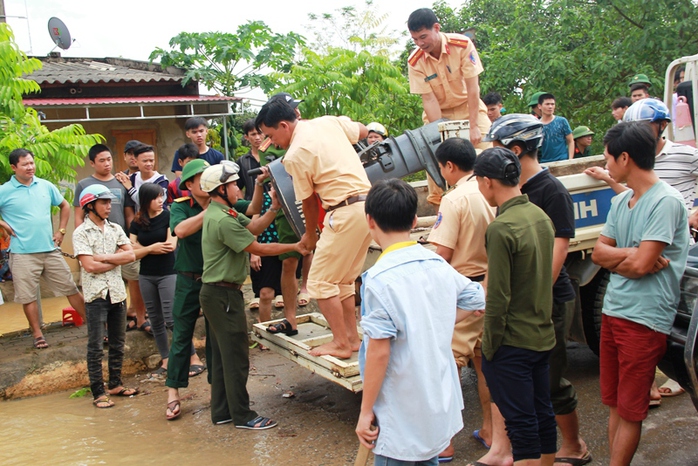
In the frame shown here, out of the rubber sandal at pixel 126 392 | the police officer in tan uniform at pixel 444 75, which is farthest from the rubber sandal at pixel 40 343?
the police officer in tan uniform at pixel 444 75

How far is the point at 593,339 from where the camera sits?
4.73 metres

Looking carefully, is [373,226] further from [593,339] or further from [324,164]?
[593,339]

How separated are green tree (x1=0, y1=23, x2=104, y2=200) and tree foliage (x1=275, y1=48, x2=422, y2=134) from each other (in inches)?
186

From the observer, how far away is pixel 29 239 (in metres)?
5.98

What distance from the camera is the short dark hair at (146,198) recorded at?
5621 millimetres

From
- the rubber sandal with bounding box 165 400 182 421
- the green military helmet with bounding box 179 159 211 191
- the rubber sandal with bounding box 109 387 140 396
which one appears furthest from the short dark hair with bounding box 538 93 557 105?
the rubber sandal with bounding box 109 387 140 396

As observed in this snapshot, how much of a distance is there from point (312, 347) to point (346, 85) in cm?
706

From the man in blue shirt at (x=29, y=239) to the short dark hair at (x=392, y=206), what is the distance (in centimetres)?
455

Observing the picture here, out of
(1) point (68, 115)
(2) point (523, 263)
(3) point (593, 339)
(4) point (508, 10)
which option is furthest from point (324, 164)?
(4) point (508, 10)

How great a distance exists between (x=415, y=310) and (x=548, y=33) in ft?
33.7

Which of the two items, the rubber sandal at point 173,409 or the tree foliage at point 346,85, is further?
the tree foliage at point 346,85

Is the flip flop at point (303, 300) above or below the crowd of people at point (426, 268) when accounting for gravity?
below

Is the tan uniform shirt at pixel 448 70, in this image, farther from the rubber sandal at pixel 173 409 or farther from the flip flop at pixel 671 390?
the rubber sandal at pixel 173 409

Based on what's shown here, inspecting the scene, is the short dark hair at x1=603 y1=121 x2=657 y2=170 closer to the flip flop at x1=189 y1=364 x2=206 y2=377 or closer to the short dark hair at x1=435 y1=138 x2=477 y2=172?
the short dark hair at x1=435 y1=138 x2=477 y2=172
